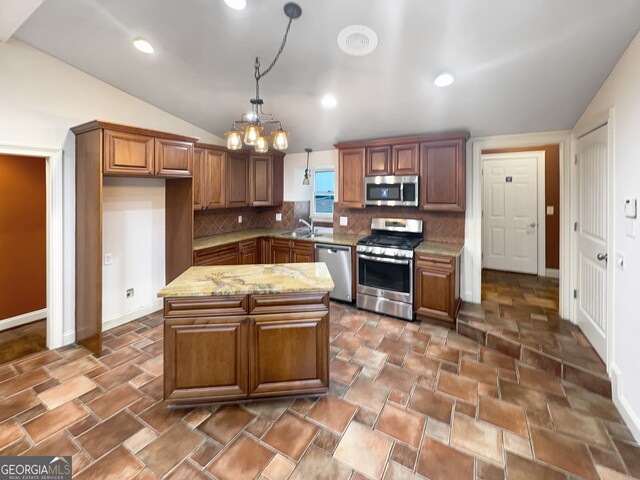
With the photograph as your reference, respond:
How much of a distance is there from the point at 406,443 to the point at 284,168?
14.5ft

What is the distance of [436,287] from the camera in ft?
11.6

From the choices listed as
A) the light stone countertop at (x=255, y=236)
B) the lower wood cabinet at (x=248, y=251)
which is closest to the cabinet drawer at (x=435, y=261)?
the light stone countertop at (x=255, y=236)

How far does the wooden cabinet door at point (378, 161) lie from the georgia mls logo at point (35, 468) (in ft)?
12.8

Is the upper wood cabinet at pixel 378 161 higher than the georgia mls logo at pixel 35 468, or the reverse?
the upper wood cabinet at pixel 378 161

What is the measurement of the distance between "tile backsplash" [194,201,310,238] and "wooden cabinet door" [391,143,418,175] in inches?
74.8

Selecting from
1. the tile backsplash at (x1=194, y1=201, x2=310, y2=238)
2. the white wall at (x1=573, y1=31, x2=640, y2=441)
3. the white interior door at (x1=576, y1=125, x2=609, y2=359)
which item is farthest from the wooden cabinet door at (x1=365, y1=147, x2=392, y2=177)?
the white wall at (x1=573, y1=31, x2=640, y2=441)

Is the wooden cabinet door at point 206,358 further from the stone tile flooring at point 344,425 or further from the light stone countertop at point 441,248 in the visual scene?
the light stone countertop at point 441,248

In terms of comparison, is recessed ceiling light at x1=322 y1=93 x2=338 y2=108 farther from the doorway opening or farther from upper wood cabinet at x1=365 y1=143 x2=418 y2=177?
the doorway opening

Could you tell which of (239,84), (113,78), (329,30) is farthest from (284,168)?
(329,30)

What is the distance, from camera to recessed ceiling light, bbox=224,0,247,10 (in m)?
2.10

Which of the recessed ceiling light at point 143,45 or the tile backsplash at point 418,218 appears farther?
the tile backsplash at point 418,218

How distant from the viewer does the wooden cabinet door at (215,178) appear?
4.14 metres

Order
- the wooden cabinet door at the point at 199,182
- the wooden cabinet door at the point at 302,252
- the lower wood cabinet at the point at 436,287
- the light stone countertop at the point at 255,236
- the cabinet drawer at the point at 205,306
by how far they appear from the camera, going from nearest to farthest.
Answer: the cabinet drawer at the point at 205,306, the lower wood cabinet at the point at 436,287, the wooden cabinet door at the point at 199,182, the light stone countertop at the point at 255,236, the wooden cabinet door at the point at 302,252

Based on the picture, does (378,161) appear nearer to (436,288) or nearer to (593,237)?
(436,288)
